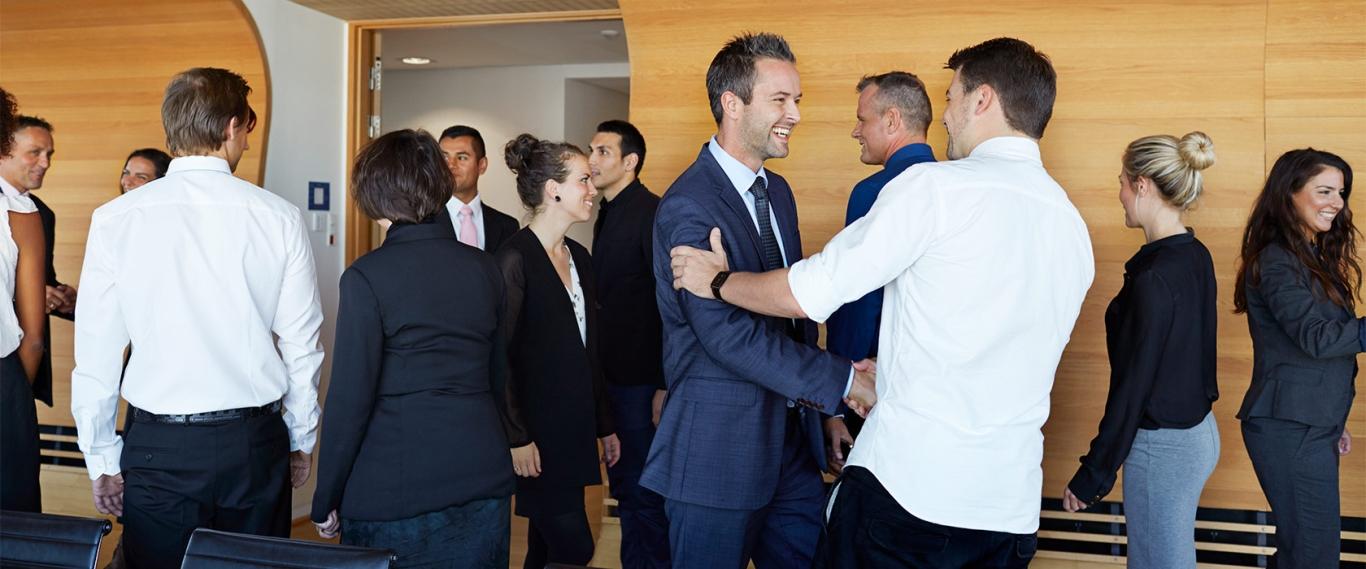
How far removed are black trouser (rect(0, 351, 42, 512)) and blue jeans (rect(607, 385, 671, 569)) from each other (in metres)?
1.69

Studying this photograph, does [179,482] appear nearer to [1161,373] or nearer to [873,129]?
[873,129]

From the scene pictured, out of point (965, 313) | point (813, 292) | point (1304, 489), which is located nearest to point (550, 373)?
point (813, 292)

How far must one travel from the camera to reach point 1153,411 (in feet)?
9.47

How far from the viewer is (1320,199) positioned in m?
3.21

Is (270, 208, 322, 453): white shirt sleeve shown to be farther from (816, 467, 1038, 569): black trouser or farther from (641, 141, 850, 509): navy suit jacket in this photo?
(816, 467, 1038, 569): black trouser

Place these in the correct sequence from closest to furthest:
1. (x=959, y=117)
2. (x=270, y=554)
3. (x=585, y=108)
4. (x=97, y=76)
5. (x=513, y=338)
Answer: (x=270, y=554)
(x=959, y=117)
(x=513, y=338)
(x=97, y=76)
(x=585, y=108)

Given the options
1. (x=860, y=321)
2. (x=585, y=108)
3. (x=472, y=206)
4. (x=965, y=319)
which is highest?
(x=585, y=108)

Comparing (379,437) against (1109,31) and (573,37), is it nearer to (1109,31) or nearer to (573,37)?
(1109,31)

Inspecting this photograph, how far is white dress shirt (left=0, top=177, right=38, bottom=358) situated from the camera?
2.87 metres

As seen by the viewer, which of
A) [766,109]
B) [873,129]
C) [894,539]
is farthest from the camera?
[873,129]

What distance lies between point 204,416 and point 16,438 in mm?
694

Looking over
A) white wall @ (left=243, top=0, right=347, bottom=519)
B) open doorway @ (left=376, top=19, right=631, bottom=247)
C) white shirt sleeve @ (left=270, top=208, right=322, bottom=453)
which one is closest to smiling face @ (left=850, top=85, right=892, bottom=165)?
white shirt sleeve @ (left=270, top=208, right=322, bottom=453)

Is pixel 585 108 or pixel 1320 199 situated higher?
pixel 585 108

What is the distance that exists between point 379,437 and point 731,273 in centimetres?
84
